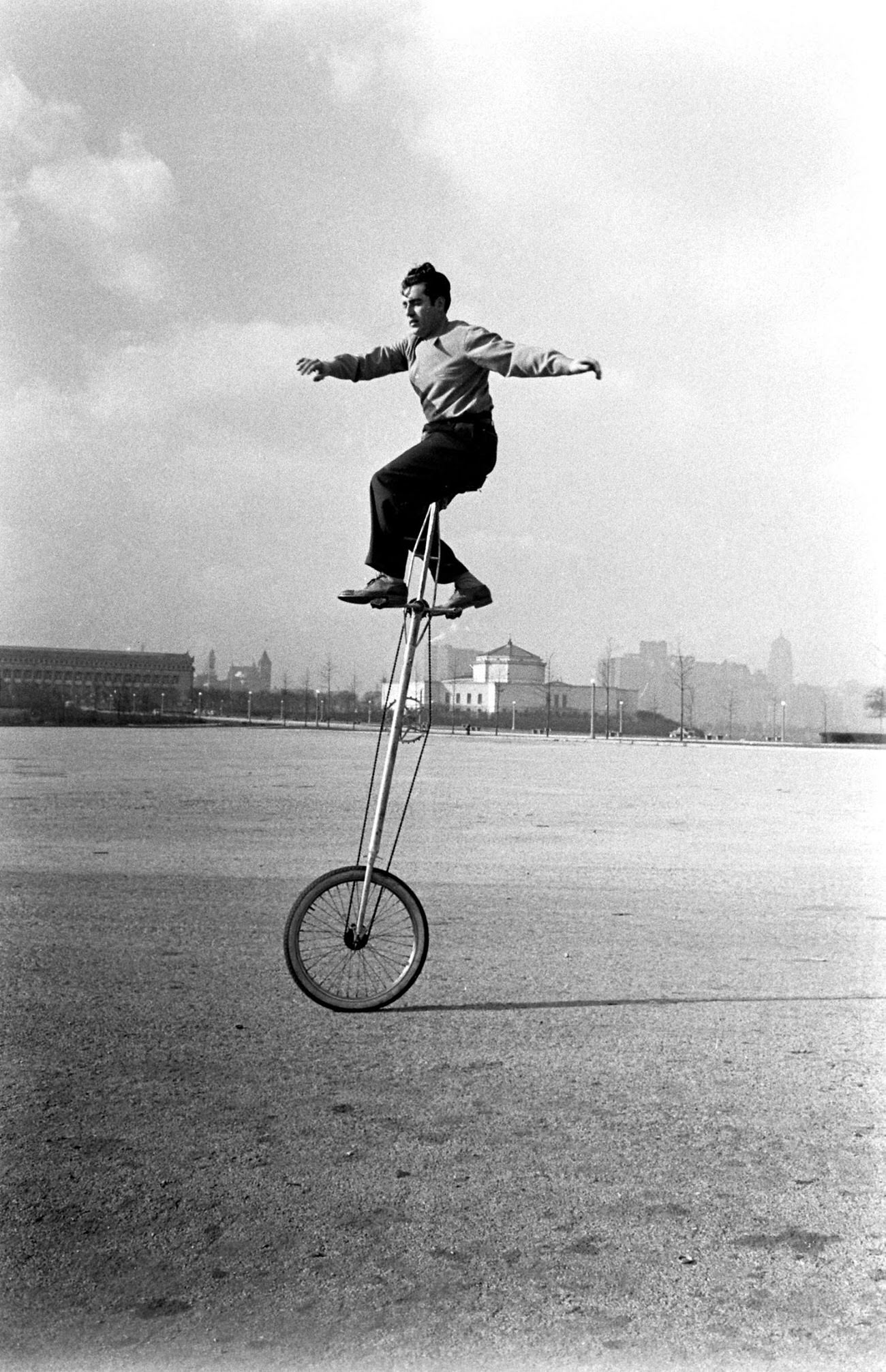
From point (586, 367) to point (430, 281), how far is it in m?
0.90

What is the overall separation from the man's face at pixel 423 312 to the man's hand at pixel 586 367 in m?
0.80

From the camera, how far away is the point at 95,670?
7.21m

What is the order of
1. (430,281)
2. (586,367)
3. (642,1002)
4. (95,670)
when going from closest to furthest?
(586,367), (430,281), (642,1002), (95,670)

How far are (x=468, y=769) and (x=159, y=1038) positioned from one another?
28.5 m

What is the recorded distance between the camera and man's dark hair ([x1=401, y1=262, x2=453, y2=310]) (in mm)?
4301

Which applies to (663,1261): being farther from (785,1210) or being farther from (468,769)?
(468,769)

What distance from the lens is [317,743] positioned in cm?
4991

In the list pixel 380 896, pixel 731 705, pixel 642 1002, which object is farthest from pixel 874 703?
pixel 380 896

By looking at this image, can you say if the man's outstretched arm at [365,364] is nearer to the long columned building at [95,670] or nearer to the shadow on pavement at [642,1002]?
the long columned building at [95,670]

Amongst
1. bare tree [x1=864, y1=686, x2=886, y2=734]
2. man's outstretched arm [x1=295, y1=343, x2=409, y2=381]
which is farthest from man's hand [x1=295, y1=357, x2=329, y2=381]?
bare tree [x1=864, y1=686, x2=886, y2=734]

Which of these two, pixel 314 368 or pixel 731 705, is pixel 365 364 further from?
pixel 731 705

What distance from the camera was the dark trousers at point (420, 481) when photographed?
4191mm

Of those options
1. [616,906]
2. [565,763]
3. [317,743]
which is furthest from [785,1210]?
[317,743]

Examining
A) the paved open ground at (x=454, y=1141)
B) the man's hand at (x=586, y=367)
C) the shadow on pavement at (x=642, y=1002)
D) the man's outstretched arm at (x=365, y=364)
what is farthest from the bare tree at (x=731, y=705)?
the man's hand at (x=586, y=367)
